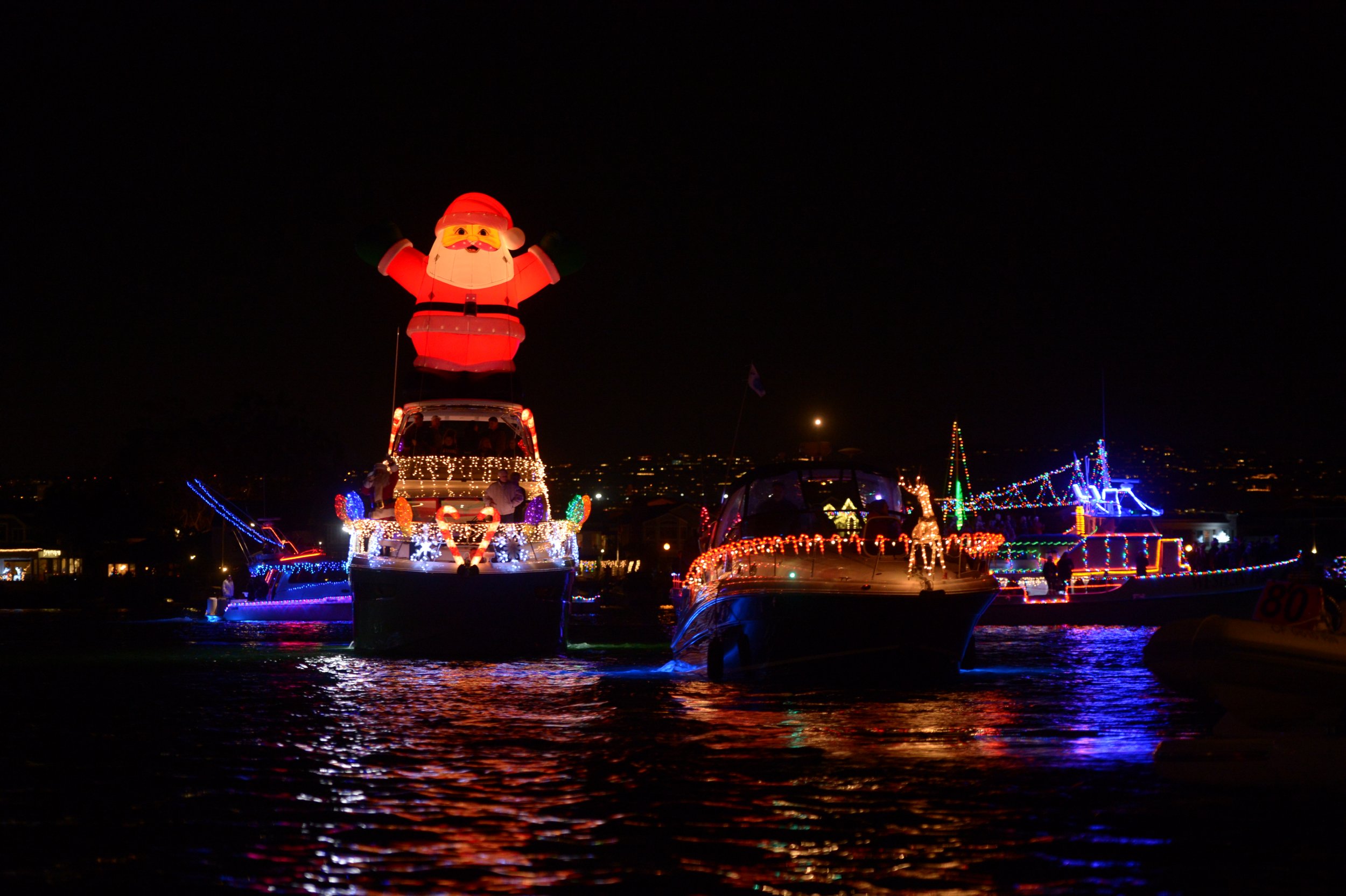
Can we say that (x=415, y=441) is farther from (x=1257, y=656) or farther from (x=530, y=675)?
(x=1257, y=656)

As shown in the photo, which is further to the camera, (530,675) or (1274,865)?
(530,675)

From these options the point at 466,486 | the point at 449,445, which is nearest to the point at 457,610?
the point at 466,486

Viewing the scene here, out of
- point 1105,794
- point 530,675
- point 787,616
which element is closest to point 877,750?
point 1105,794

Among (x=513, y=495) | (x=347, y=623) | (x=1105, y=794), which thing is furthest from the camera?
(x=347, y=623)

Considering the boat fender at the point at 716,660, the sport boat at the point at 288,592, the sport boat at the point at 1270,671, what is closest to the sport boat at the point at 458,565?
the boat fender at the point at 716,660

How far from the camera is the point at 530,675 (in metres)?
20.6

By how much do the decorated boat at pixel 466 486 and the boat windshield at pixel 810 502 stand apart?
4238 millimetres

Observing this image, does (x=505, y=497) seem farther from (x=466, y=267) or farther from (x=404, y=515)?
(x=466, y=267)

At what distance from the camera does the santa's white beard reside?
2705 centimetres

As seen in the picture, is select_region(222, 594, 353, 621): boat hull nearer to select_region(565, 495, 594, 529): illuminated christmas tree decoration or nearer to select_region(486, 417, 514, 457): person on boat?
select_region(486, 417, 514, 457): person on boat

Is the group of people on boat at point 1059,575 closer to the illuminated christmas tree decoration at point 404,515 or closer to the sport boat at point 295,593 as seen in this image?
the sport boat at point 295,593

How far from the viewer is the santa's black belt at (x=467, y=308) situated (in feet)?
88.5

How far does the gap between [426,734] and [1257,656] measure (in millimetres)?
8382

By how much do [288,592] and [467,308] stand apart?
22.9 m
